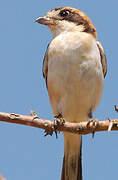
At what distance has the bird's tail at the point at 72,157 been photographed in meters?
6.02

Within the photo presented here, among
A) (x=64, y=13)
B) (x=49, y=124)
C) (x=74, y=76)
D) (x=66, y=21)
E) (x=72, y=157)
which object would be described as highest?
(x=64, y=13)

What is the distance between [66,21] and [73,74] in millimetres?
1117

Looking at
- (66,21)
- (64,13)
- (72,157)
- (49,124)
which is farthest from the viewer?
(64,13)

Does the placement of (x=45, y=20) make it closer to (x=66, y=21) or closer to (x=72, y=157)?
(x=66, y=21)

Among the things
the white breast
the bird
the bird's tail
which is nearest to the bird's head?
the bird

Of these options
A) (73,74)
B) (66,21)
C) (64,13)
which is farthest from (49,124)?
(64,13)

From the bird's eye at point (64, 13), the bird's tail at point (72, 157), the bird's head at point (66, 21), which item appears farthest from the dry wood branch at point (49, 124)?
the bird's eye at point (64, 13)

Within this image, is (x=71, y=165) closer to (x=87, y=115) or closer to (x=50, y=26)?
(x=87, y=115)

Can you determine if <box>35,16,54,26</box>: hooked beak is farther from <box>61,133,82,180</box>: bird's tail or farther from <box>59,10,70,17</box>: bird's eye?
<box>61,133,82,180</box>: bird's tail

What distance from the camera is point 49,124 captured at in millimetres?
4125

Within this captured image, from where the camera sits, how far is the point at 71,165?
6.18 m

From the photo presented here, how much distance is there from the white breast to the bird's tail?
1.38 ft

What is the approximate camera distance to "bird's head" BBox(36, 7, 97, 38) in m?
6.40

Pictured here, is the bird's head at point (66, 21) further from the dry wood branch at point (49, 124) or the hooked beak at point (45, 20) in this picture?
→ the dry wood branch at point (49, 124)
